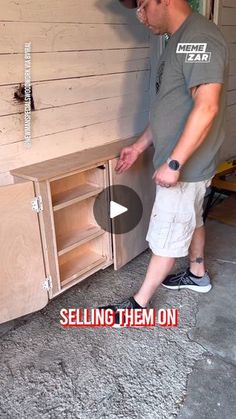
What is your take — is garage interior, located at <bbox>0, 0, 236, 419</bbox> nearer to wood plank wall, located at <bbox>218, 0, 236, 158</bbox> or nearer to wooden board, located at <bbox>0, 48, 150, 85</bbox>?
wooden board, located at <bbox>0, 48, 150, 85</bbox>

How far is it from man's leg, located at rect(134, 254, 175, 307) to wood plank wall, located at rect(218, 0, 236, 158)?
186 centimetres

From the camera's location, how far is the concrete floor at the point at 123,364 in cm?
135

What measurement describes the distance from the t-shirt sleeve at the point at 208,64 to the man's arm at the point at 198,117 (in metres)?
0.02

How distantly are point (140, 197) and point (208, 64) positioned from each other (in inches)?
36.0

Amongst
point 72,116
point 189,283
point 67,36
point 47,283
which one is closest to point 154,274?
point 189,283

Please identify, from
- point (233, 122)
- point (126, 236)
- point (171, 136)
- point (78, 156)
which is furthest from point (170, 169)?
point (233, 122)

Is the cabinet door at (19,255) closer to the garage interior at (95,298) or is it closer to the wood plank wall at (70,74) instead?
the garage interior at (95,298)

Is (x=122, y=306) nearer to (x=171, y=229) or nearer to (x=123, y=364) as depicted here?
(x=123, y=364)

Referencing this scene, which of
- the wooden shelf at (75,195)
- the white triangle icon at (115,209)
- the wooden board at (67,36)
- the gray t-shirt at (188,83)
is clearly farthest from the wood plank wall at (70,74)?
the gray t-shirt at (188,83)

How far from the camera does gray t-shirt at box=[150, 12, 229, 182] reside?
1.33m

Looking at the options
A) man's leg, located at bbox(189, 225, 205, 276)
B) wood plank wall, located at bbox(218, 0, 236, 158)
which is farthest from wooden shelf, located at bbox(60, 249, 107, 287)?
wood plank wall, located at bbox(218, 0, 236, 158)

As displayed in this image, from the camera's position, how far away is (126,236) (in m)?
2.08

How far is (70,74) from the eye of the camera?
178cm

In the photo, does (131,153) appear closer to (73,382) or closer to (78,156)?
(78,156)
